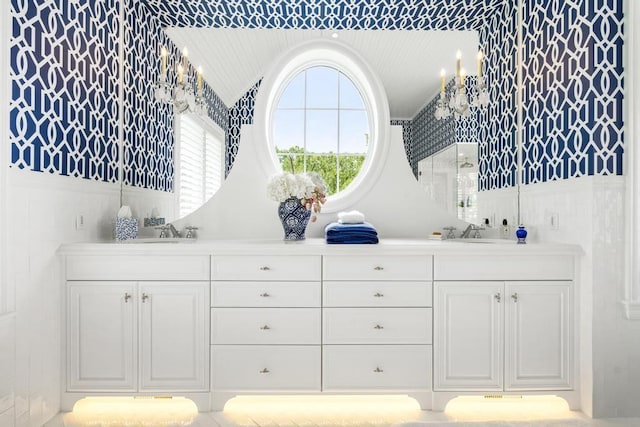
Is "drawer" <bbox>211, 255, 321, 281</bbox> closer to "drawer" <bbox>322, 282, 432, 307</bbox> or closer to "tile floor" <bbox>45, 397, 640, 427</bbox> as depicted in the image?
"drawer" <bbox>322, 282, 432, 307</bbox>

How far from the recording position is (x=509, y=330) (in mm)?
2398

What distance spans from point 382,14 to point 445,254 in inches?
67.3

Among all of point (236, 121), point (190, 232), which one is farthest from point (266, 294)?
point (236, 121)

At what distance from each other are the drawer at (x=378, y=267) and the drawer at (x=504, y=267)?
0.29 feet

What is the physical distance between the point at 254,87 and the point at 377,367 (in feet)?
6.43

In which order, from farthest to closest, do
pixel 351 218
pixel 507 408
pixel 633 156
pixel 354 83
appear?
pixel 354 83
pixel 351 218
pixel 507 408
pixel 633 156

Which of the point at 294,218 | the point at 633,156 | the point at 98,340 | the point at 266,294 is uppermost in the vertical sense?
the point at 633,156

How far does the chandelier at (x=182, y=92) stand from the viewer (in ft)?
9.44

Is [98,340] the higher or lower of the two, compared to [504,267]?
lower

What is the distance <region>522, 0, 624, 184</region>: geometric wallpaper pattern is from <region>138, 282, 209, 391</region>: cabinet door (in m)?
2.17

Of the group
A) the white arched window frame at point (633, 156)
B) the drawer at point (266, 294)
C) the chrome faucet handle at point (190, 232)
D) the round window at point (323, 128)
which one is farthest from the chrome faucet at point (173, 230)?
the white arched window frame at point (633, 156)

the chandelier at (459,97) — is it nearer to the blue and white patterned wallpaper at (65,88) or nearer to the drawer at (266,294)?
the drawer at (266,294)

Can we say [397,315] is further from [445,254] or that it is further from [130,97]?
[130,97]

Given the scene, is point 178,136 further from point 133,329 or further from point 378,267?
point 378,267
